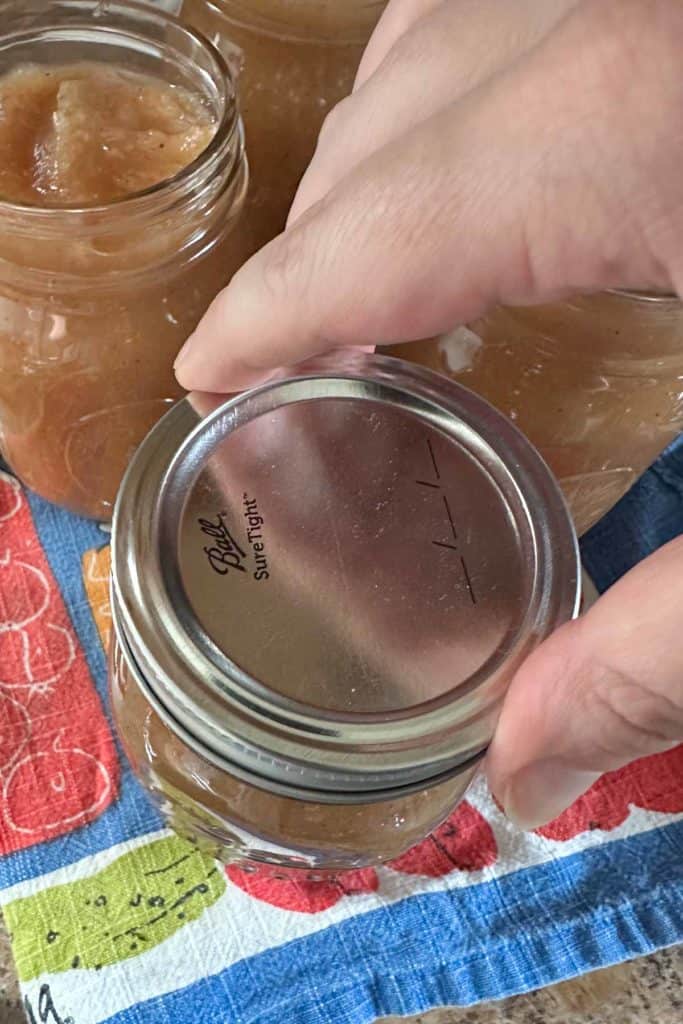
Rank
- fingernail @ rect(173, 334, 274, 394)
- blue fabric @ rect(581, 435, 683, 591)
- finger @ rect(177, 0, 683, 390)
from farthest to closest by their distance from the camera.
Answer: blue fabric @ rect(581, 435, 683, 591)
fingernail @ rect(173, 334, 274, 394)
finger @ rect(177, 0, 683, 390)

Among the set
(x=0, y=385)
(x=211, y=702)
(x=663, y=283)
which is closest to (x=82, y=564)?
(x=0, y=385)

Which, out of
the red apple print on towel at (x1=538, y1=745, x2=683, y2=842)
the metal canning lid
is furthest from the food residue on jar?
the red apple print on towel at (x1=538, y1=745, x2=683, y2=842)

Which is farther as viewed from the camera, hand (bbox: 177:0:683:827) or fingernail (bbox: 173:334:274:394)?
fingernail (bbox: 173:334:274:394)

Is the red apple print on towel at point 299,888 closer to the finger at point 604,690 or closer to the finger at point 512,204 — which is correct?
the finger at point 604,690

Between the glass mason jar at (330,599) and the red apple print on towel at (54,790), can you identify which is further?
the red apple print on towel at (54,790)

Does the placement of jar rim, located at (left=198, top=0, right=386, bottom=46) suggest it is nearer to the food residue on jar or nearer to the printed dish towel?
the food residue on jar

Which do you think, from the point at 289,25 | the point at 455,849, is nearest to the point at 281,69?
the point at 289,25

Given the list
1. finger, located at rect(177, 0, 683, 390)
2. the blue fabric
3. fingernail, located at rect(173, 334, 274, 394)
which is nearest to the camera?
finger, located at rect(177, 0, 683, 390)

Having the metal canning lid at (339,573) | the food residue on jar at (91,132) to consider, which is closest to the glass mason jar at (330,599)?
the metal canning lid at (339,573)
